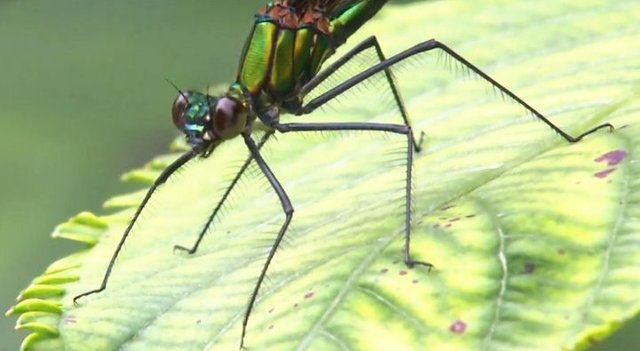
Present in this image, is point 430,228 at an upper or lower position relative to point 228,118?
lower

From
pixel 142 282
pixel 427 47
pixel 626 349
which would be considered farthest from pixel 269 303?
pixel 626 349

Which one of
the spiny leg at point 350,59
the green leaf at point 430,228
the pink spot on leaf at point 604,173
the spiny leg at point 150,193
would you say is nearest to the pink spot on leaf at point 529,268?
the green leaf at point 430,228

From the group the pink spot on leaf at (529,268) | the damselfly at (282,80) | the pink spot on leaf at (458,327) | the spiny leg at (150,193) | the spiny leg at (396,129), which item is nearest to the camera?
the pink spot on leaf at (458,327)

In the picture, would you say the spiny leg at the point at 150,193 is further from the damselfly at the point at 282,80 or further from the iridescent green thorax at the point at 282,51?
the iridescent green thorax at the point at 282,51

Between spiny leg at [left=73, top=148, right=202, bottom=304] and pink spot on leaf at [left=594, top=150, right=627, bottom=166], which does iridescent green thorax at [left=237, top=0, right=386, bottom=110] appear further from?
pink spot on leaf at [left=594, top=150, right=627, bottom=166]

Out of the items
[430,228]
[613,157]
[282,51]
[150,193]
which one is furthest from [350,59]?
[613,157]

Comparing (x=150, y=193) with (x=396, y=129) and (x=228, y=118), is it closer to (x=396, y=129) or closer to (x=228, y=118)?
(x=228, y=118)

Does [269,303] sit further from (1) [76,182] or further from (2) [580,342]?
(1) [76,182]
